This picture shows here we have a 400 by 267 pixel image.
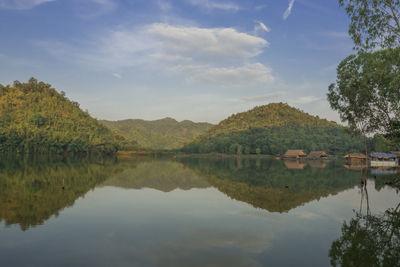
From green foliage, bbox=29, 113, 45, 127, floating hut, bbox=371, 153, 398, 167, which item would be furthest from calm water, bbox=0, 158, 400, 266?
green foliage, bbox=29, 113, 45, 127

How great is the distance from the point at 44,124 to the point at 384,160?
142m

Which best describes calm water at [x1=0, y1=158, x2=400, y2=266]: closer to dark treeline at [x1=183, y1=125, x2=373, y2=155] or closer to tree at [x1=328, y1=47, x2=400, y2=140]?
tree at [x1=328, y1=47, x2=400, y2=140]

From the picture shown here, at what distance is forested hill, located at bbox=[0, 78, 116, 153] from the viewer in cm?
12131

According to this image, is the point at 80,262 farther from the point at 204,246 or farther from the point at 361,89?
the point at 361,89

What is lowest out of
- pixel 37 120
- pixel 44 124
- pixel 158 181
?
pixel 158 181

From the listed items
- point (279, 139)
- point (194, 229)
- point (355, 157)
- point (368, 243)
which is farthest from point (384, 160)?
point (279, 139)

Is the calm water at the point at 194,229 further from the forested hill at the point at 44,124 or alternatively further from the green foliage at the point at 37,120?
the green foliage at the point at 37,120

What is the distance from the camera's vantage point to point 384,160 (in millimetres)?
74750

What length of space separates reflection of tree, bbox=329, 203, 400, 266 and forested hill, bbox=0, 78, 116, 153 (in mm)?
127014

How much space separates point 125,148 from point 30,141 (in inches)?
1719

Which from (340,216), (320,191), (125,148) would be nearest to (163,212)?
(340,216)

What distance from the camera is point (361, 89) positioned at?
1287 inches

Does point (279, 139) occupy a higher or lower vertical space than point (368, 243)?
higher

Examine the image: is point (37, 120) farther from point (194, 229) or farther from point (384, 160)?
point (194, 229)
